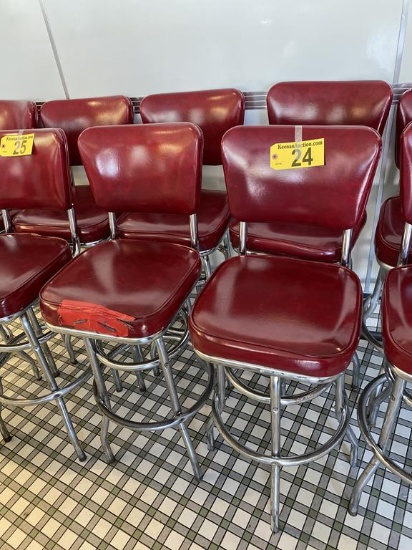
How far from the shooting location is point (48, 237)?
1535mm

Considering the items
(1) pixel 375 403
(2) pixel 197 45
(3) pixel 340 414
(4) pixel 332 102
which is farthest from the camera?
(2) pixel 197 45

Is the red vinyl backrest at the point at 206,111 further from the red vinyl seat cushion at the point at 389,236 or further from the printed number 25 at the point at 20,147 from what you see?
the red vinyl seat cushion at the point at 389,236

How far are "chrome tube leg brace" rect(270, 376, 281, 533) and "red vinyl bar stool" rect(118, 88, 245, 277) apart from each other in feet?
1.88

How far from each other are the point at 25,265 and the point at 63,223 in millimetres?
320

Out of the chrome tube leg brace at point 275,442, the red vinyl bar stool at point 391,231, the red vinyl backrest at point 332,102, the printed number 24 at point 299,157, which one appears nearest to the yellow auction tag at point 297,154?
the printed number 24 at point 299,157

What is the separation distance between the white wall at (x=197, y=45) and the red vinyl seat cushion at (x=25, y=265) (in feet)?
3.03

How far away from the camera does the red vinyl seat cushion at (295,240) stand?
1299 millimetres

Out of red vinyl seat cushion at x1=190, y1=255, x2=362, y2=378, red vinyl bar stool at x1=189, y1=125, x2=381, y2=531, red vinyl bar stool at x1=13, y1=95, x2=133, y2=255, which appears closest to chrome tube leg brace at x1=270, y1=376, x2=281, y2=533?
red vinyl bar stool at x1=189, y1=125, x2=381, y2=531

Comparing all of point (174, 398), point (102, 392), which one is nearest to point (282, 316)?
point (174, 398)

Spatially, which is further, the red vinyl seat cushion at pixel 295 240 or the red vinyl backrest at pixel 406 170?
the red vinyl seat cushion at pixel 295 240

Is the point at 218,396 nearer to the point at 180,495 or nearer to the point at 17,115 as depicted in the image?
the point at 180,495

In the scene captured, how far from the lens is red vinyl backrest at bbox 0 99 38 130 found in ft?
6.35

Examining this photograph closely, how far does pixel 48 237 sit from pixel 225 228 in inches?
25.4

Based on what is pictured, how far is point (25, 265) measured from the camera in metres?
Result: 1.36
